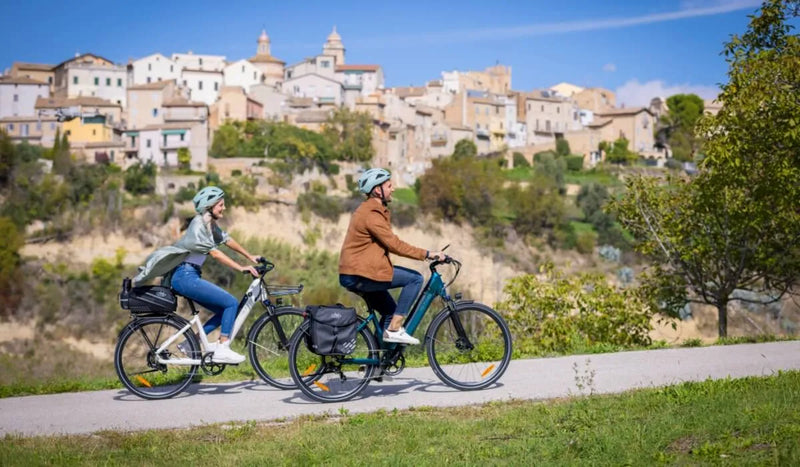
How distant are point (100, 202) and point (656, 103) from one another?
74472 millimetres

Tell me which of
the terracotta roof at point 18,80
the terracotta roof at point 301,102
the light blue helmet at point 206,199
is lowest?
the light blue helmet at point 206,199

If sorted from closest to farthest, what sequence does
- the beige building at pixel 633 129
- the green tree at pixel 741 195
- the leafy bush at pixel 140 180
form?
the green tree at pixel 741 195 < the leafy bush at pixel 140 180 < the beige building at pixel 633 129

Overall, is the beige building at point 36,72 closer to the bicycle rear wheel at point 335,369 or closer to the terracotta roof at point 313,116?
the terracotta roof at point 313,116

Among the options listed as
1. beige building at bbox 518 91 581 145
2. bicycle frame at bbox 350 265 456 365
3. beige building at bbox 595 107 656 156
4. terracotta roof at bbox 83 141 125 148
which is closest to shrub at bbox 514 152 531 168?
beige building at bbox 518 91 581 145

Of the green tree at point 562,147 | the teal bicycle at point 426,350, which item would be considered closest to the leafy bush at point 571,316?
the teal bicycle at point 426,350

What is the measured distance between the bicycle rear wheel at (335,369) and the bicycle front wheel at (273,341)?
0.26m

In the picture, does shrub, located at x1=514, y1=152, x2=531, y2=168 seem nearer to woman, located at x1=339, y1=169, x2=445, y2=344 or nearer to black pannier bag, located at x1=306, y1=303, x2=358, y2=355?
woman, located at x1=339, y1=169, x2=445, y2=344

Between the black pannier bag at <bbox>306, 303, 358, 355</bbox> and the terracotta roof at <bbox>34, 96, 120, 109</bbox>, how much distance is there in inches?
3054

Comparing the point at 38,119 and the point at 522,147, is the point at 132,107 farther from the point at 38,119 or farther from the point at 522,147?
the point at 522,147

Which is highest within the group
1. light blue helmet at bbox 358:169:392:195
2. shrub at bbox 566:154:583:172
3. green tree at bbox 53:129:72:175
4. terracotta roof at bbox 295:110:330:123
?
terracotta roof at bbox 295:110:330:123

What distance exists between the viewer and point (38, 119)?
258ft

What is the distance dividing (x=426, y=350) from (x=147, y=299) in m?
2.31

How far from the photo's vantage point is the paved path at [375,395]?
22.8ft

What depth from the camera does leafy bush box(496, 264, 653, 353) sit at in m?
13.1
